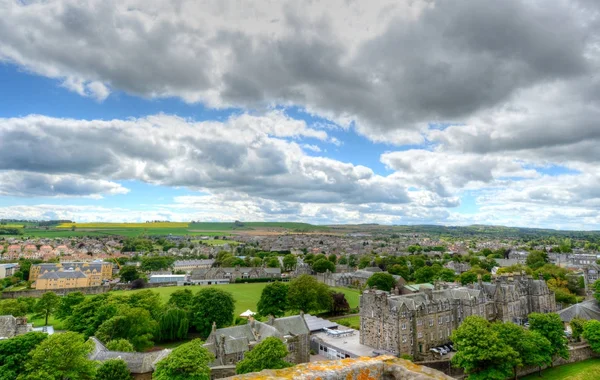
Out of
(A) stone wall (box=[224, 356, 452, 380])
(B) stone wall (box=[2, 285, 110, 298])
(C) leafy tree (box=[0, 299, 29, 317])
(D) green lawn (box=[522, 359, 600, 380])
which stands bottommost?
(B) stone wall (box=[2, 285, 110, 298])

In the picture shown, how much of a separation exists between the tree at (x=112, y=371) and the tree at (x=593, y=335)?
48607 mm

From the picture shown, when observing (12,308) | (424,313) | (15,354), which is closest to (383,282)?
(424,313)

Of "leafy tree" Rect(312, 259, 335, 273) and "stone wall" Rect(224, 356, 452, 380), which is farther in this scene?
"leafy tree" Rect(312, 259, 335, 273)

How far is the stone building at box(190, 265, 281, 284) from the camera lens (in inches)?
4338

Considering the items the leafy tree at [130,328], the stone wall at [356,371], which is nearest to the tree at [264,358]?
the leafy tree at [130,328]

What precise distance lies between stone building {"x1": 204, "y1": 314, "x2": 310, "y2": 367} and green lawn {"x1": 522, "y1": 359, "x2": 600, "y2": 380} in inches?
930

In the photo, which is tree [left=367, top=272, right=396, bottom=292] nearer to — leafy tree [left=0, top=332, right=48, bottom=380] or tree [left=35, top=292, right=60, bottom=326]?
tree [left=35, top=292, right=60, bottom=326]

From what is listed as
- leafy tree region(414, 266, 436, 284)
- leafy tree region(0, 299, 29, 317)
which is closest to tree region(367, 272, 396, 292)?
leafy tree region(414, 266, 436, 284)

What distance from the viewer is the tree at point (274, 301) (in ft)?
186

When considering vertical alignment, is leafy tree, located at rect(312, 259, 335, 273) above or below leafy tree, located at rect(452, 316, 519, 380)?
below

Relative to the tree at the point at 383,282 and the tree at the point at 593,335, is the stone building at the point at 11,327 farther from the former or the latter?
the tree at the point at 593,335

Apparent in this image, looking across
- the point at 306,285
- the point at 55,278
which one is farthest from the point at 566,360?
the point at 55,278

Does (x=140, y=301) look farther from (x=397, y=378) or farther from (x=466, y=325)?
(x=397, y=378)

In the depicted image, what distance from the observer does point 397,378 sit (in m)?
7.76
